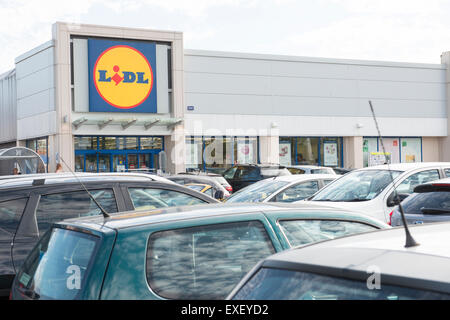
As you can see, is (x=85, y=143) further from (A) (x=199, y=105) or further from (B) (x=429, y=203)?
(B) (x=429, y=203)

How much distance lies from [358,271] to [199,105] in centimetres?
2812

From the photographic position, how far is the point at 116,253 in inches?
126

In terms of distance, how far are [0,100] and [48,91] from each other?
33.9ft

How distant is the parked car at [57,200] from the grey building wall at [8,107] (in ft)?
95.5

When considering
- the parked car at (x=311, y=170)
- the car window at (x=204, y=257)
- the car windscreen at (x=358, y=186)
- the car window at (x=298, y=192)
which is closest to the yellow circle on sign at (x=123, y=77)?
the parked car at (x=311, y=170)

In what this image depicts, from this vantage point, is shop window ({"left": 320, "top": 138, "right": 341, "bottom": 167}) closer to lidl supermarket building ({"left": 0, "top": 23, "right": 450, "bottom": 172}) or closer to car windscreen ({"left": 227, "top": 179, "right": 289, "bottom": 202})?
lidl supermarket building ({"left": 0, "top": 23, "right": 450, "bottom": 172})

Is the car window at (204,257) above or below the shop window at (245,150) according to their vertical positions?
below

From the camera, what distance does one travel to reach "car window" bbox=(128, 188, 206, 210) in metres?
5.78

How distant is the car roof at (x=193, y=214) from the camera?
3.51m

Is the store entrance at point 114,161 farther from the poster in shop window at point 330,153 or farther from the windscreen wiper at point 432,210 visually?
the windscreen wiper at point 432,210

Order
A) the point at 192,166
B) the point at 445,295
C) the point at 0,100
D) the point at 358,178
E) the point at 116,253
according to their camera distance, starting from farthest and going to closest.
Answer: the point at 0,100, the point at 192,166, the point at 358,178, the point at 116,253, the point at 445,295
